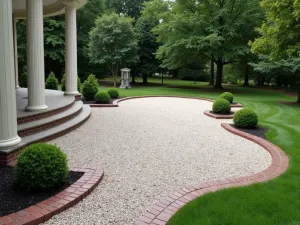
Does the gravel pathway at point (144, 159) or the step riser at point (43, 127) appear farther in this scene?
the step riser at point (43, 127)

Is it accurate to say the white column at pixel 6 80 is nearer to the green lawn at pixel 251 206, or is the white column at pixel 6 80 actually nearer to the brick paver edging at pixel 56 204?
the brick paver edging at pixel 56 204

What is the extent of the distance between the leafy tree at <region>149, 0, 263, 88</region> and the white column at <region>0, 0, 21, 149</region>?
17.0 meters

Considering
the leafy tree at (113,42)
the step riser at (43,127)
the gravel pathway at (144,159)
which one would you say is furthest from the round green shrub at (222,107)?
the leafy tree at (113,42)

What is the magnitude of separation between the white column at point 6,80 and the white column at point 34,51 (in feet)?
8.00

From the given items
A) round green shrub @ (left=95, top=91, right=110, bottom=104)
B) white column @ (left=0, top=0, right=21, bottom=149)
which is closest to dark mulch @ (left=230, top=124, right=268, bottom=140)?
white column @ (left=0, top=0, right=21, bottom=149)

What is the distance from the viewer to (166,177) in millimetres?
4785

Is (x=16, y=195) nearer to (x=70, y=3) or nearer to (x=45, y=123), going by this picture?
(x=45, y=123)

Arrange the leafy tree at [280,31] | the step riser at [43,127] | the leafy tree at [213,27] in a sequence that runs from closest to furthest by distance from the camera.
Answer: the step riser at [43,127] → the leafy tree at [280,31] → the leafy tree at [213,27]

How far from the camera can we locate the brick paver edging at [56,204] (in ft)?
10.4

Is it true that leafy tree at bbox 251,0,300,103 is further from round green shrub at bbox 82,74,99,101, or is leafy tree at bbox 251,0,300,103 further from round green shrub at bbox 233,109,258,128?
round green shrub at bbox 82,74,99,101

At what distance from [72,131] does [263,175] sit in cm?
512

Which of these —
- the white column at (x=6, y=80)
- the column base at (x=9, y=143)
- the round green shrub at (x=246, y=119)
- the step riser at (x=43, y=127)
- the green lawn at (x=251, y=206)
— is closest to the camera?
the green lawn at (x=251, y=206)

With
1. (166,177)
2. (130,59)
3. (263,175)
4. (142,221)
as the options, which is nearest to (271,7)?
(263,175)

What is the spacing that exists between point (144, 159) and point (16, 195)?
259 cm
